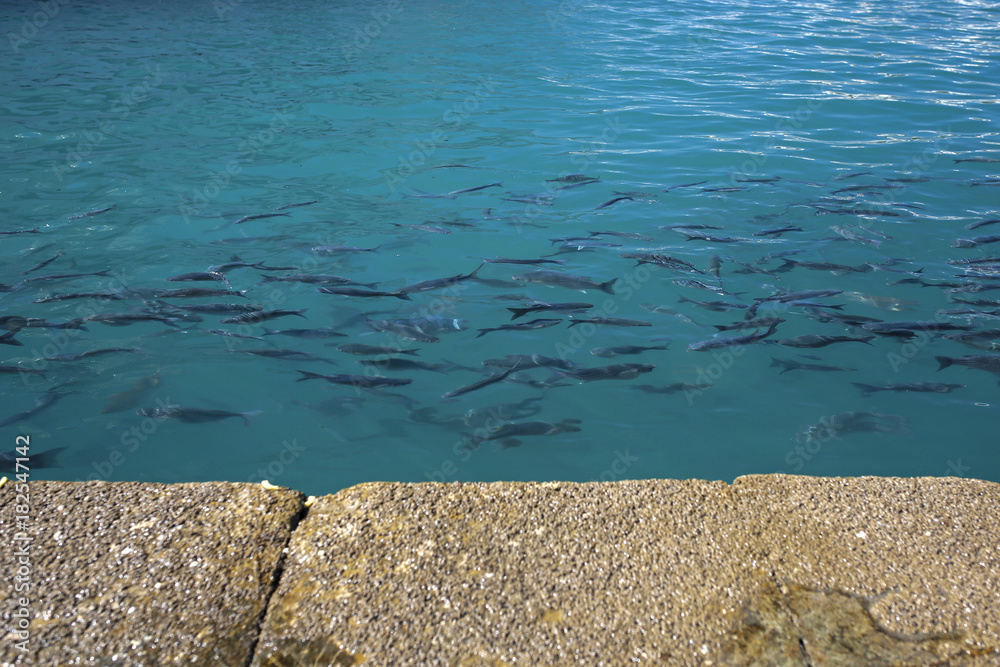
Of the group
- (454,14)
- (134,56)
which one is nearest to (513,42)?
(454,14)

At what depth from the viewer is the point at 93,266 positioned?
666 centimetres

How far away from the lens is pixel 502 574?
→ 2365mm

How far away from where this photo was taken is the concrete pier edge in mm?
2150

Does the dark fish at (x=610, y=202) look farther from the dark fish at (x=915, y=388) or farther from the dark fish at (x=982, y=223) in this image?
the dark fish at (x=982, y=223)

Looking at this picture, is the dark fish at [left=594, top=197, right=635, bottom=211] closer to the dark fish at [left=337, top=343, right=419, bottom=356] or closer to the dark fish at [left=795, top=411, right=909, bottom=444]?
the dark fish at [left=337, top=343, right=419, bottom=356]

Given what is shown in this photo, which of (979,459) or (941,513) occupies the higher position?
(941,513)

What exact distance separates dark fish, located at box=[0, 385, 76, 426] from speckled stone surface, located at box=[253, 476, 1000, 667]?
10.8 ft

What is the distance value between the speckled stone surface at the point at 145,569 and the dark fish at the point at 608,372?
270 cm

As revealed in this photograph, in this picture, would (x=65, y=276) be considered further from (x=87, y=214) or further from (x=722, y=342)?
(x=722, y=342)

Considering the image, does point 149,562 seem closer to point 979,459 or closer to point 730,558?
point 730,558

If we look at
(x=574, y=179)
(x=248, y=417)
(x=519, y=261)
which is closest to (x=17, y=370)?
(x=248, y=417)

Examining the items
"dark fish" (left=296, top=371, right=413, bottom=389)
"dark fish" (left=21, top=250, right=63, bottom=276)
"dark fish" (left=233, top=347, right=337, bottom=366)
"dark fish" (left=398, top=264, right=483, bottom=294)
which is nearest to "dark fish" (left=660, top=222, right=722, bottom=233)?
"dark fish" (left=398, top=264, right=483, bottom=294)

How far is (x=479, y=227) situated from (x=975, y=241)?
511 centimetres

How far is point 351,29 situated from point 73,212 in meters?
11.1
